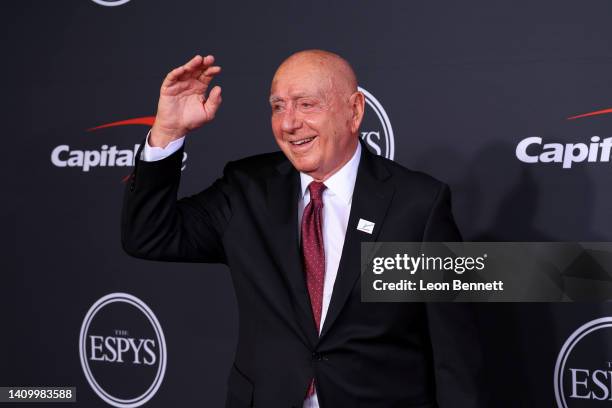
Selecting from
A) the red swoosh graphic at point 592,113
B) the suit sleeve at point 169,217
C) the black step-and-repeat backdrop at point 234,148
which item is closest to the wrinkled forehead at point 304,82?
the suit sleeve at point 169,217

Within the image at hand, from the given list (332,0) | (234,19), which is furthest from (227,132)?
(332,0)

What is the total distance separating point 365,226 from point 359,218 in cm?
3

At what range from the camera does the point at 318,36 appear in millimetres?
Answer: 3422

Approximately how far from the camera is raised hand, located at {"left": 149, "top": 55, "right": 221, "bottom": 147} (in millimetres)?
2275

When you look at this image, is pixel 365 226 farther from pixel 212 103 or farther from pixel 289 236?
pixel 212 103

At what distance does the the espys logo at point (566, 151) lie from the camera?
2918mm

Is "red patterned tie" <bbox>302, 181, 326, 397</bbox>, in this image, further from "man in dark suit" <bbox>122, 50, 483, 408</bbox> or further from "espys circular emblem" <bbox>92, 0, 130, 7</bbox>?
"espys circular emblem" <bbox>92, 0, 130, 7</bbox>

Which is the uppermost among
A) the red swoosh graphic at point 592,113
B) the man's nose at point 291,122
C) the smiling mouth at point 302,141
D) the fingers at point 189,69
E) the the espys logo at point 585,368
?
the red swoosh graphic at point 592,113

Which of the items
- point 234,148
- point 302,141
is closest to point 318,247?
point 302,141

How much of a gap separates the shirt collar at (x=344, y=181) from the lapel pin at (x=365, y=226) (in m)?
0.11

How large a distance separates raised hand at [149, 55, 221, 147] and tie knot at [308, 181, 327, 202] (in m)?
0.36

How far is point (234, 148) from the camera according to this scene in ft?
11.9

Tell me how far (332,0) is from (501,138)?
3.05 feet

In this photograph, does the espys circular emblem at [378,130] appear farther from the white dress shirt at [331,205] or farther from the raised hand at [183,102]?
the raised hand at [183,102]
